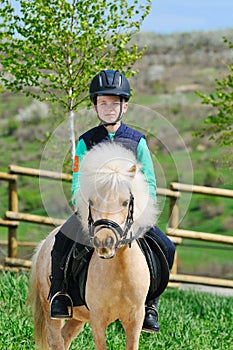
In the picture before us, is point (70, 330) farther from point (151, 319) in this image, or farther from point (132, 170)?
point (132, 170)

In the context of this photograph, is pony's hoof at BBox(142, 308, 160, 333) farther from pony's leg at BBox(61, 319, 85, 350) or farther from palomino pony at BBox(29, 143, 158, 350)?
pony's leg at BBox(61, 319, 85, 350)

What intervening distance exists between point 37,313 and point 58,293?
0.88 metres

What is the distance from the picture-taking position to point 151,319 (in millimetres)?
4293

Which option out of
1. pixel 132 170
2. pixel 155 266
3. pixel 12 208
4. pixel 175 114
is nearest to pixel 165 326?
pixel 155 266

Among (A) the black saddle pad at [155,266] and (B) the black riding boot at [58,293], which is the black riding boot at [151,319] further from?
(B) the black riding boot at [58,293]

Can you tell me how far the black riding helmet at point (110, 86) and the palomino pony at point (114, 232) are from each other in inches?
15.8

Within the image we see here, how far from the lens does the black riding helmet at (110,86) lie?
400 cm

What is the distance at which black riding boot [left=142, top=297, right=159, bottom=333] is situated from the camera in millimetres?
4281

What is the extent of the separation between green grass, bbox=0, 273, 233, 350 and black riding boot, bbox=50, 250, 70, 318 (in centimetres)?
152

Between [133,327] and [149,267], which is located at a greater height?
[149,267]

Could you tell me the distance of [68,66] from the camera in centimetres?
795

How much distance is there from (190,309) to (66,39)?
11.2 feet

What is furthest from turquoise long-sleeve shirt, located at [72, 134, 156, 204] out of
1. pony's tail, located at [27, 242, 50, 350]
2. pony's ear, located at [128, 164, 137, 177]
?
pony's tail, located at [27, 242, 50, 350]

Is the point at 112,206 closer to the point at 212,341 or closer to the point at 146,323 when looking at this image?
the point at 146,323
